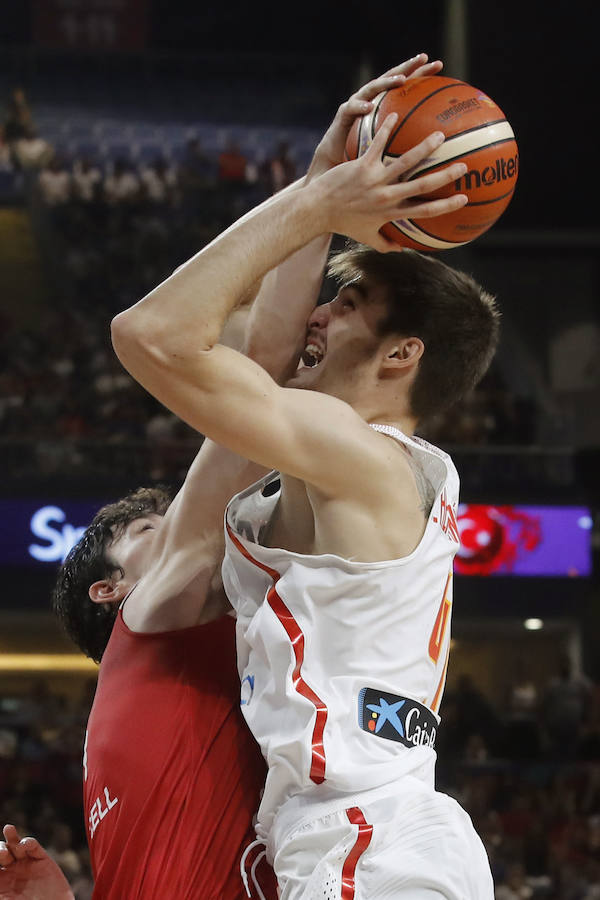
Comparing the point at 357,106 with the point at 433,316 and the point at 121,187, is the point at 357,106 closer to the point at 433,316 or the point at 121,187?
the point at 433,316

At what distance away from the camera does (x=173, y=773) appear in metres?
2.82

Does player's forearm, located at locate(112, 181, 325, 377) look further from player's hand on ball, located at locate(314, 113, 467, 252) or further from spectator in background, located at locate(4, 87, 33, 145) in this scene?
spectator in background, located at locate(4, 87, 33, 145)

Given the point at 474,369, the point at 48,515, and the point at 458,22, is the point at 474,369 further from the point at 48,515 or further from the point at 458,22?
the point at 458,22

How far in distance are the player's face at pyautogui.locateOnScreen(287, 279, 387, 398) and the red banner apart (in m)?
20.0

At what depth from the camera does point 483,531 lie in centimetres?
1175

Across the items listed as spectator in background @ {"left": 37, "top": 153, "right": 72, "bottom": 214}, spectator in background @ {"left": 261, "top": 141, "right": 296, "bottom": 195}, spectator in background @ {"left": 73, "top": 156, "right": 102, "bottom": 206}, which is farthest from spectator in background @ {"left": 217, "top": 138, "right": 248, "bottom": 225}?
spectator in background @ {"left": 37, "top": 153, "right": 72, "bottom": 214}

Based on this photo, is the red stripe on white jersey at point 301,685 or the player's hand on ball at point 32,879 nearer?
the red stripe on white jersey at point 301,685

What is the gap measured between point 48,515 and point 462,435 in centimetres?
437

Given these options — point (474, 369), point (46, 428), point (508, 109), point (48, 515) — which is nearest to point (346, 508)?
point (474, 369)

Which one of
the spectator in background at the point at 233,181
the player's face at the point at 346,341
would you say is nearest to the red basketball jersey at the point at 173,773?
the player's face at the point at 346,341

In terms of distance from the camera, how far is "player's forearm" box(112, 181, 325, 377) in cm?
236

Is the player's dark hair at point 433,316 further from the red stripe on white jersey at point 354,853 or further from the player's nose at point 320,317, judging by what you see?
the red stripe on white jersey at point 354,853

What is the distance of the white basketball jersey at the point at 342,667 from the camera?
2.42 metres

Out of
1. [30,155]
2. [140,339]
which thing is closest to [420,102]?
[140,339]
